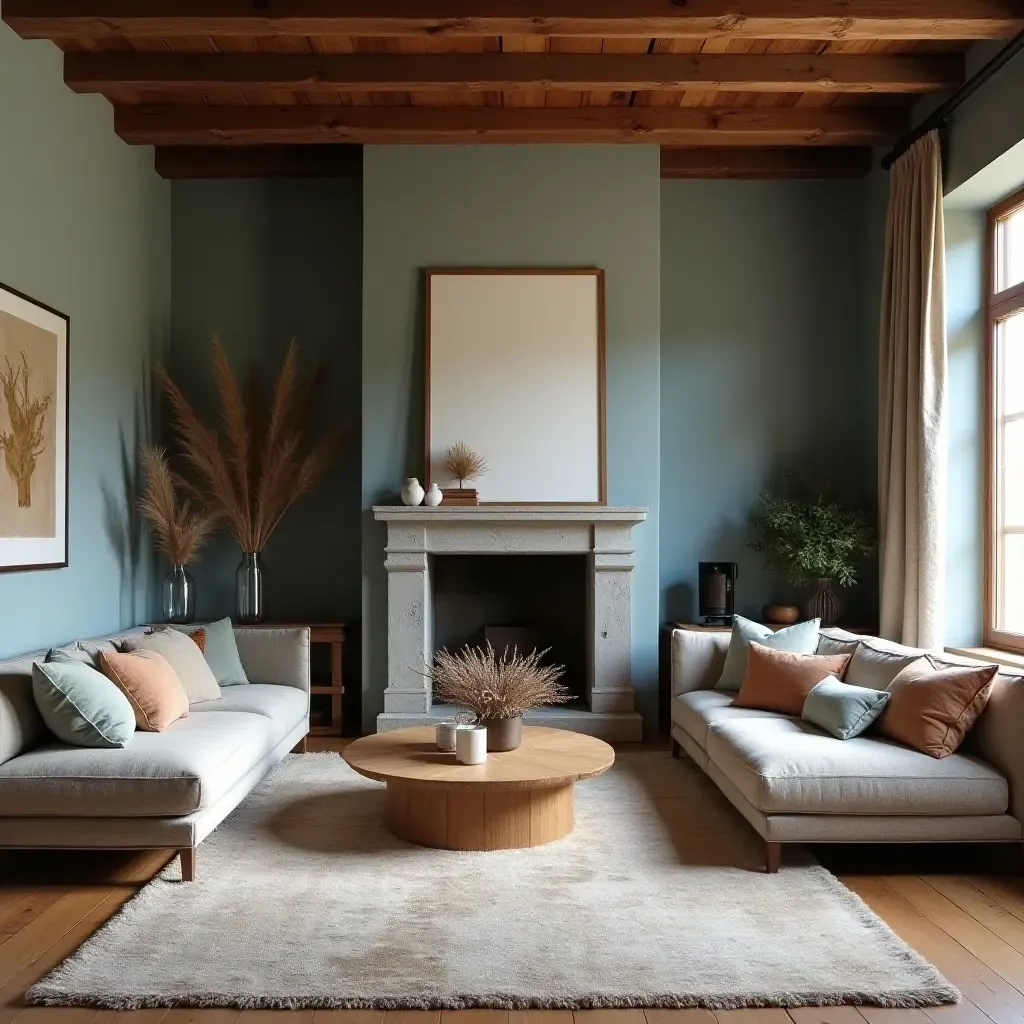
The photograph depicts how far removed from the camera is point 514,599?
6.31m

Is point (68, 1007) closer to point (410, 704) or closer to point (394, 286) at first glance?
point (410, 704)

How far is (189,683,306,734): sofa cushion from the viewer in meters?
4.43

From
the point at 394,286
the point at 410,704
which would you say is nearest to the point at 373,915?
the point at 410,704

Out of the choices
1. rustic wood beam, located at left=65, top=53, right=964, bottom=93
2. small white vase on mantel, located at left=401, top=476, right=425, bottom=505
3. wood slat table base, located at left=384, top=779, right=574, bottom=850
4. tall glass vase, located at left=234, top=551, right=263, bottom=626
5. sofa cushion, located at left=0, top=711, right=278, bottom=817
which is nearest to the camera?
sofa cushion, located at left=0, top=711, right=278, bottom=817

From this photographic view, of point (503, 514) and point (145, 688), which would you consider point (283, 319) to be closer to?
point (503, 514)

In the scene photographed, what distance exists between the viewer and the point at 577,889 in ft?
10.9

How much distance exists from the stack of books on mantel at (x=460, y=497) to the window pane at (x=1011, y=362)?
2.67 metres

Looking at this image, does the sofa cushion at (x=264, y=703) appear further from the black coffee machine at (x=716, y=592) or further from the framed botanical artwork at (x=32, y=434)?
the black coffee machine at (x=716, y=592)

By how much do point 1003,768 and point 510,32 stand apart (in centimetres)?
346

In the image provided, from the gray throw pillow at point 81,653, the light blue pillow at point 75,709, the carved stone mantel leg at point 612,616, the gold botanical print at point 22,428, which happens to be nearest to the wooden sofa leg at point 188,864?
the light blue pillow at point 75,709

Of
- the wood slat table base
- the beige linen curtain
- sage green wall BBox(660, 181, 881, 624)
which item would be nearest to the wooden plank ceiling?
sage green wall BBox(660, 181, 881, 624)

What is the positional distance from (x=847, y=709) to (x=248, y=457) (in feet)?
12.3

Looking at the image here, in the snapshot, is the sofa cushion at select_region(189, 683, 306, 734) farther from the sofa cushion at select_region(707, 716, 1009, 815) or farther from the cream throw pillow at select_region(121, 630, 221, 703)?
the sofa cushion at select_region(707, 716, 1009, 815)

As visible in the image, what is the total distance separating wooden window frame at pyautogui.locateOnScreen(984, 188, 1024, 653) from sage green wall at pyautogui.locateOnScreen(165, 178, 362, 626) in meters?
3.44
